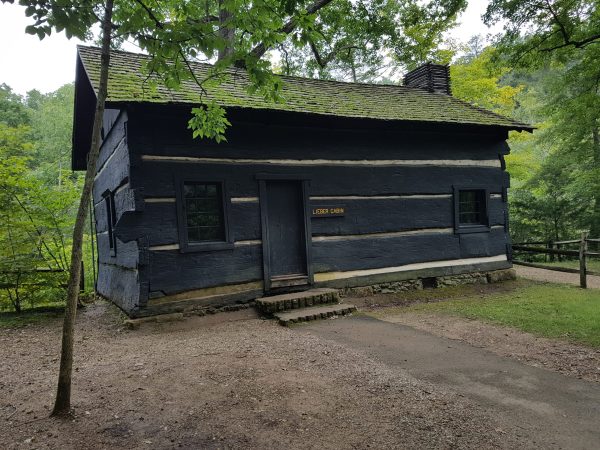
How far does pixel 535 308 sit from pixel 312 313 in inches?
173

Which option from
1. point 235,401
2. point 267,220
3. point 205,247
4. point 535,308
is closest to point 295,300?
point 267,220

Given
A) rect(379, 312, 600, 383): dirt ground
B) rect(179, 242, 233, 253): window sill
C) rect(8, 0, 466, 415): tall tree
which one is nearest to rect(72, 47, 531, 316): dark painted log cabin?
rect(179, 242, 233, 253): window sill

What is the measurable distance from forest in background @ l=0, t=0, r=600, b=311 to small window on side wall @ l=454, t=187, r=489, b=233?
4.42 metres

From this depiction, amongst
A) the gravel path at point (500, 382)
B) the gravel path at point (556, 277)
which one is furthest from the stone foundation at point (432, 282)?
the gravel path at point (500, 382)

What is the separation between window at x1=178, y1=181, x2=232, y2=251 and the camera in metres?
7.28

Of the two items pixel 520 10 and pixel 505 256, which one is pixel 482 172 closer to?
pixel 505 256

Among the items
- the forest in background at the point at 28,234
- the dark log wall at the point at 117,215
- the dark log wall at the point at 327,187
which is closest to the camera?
the dark log wall at the point at 327,187

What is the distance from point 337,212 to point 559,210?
485 inches

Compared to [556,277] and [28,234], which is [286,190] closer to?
[28,234]

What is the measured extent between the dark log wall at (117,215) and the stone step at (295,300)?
2.31 metres

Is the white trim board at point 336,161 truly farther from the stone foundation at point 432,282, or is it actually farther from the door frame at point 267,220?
the stone foundation at point 432,282

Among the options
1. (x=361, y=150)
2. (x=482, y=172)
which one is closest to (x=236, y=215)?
(x=361, y=150)

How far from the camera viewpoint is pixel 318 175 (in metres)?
8.70

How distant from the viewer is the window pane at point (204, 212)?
24.5 ft
